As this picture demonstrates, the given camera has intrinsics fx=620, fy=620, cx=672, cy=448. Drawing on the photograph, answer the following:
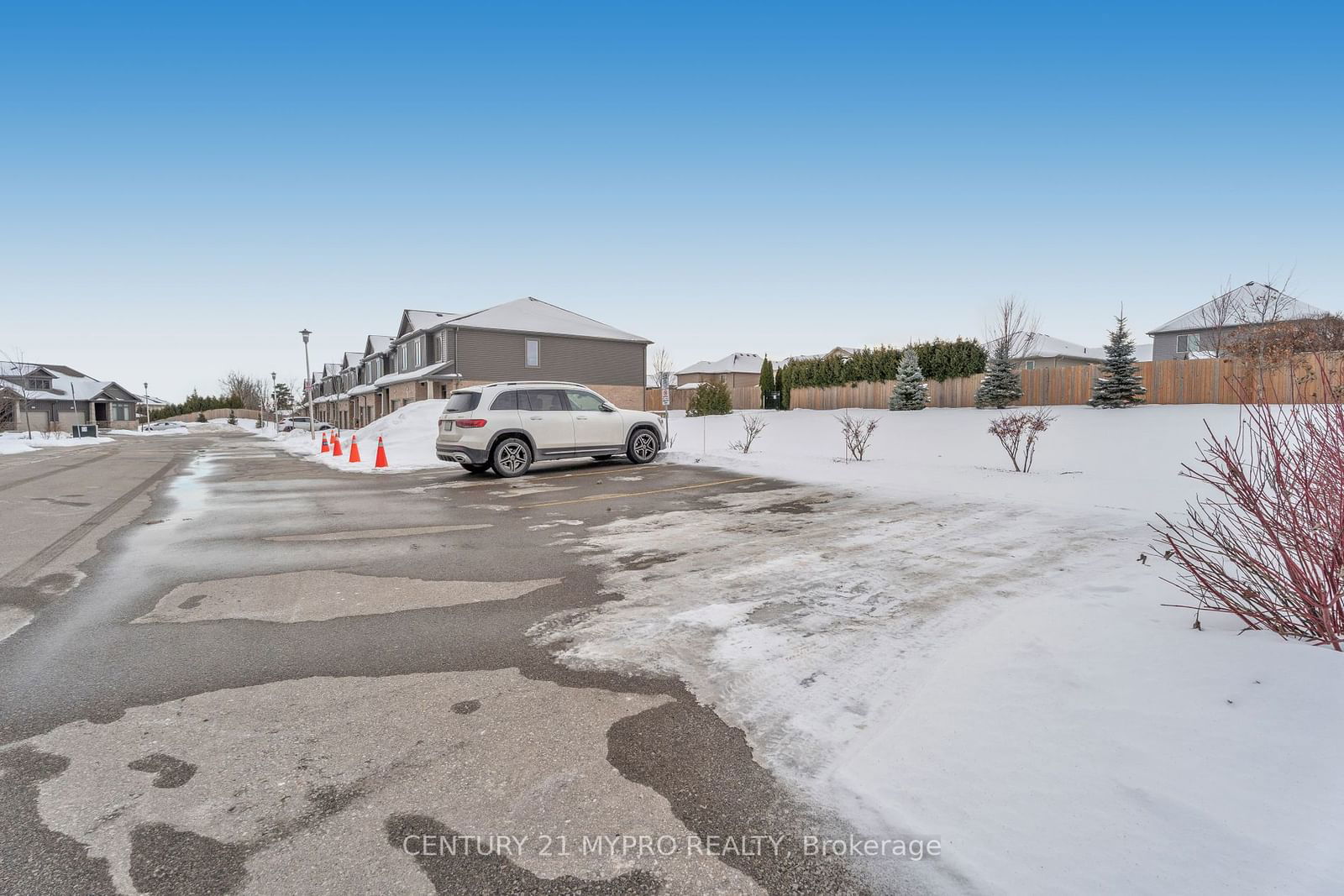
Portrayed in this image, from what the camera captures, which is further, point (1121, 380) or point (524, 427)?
point (1121, 380)

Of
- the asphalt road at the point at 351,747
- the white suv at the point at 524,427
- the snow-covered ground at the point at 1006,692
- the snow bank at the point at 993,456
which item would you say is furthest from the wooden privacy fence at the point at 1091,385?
the asphalt road at the point at 351,747

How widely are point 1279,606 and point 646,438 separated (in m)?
12.0

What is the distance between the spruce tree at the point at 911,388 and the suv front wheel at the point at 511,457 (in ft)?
59.2

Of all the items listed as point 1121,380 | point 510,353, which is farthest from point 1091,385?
point 510,353

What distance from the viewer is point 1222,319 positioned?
27.9 meters

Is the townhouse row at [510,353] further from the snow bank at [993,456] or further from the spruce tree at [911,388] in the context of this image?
the spruce tree at [911,388]

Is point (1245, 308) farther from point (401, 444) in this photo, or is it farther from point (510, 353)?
point (401, 444)

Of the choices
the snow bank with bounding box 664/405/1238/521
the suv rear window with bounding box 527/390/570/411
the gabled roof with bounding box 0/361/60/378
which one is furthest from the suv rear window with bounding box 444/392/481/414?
the gabled roof with bounding box 0/361/60/378

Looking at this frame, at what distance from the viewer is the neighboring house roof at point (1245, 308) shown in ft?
90.2

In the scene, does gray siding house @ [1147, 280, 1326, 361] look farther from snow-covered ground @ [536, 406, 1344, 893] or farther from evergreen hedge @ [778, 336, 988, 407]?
snow-covered ground @ [536, 406, 1344, 893]

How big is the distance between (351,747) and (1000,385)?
2541cm

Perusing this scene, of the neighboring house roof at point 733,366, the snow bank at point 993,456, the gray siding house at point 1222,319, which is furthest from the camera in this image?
the neighboring house roof at point 733,366

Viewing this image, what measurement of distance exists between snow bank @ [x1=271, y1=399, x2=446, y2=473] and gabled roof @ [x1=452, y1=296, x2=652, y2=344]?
8819 millimetres

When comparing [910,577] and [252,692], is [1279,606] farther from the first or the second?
[252,692]
